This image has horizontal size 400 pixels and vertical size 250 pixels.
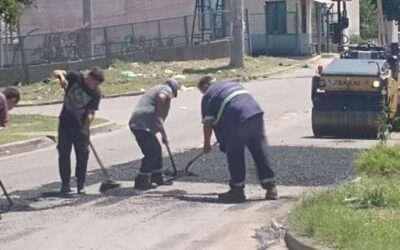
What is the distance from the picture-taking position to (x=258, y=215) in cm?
1322

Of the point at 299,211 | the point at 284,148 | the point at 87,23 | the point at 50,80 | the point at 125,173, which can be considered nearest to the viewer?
the point at 299,211

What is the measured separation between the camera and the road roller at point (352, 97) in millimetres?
21406

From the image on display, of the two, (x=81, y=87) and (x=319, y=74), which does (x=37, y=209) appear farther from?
(x=319, y=74)

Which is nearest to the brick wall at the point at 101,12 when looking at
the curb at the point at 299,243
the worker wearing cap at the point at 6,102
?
the worker wearing cap at the point at 6,102

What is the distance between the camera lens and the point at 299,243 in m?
10.6

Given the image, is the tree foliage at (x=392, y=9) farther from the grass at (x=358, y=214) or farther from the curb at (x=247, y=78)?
the grass at (x=358, y=214)

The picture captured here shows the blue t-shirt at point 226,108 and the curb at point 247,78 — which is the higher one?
the blue t-shirt at point 226,108

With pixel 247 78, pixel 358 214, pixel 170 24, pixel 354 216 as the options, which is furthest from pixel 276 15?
pixel 354 216

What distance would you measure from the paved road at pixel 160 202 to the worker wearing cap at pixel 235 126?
1.11ft

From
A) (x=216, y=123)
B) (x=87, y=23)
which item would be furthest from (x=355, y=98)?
(x=87, y=23)

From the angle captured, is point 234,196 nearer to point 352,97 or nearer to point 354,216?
point 354,216

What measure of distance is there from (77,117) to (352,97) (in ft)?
26.5

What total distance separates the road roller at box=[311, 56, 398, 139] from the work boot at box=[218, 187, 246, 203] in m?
7.49

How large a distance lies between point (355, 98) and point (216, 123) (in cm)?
800
